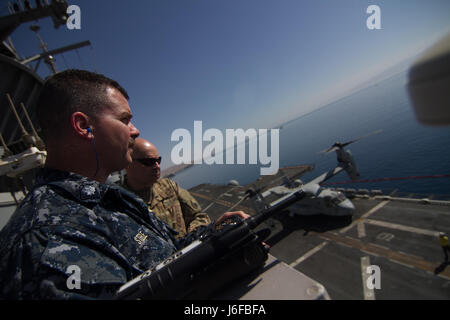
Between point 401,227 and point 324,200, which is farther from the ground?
point 324,200

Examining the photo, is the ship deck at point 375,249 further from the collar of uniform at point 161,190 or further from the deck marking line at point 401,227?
the collar of uniform at point 161,190

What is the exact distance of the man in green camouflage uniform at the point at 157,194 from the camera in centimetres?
504

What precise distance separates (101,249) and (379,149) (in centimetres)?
8005

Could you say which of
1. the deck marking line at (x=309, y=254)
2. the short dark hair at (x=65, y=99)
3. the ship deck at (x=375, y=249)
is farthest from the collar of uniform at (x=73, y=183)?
the deck marking line at (x=309, y=254)

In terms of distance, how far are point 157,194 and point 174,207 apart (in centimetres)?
62

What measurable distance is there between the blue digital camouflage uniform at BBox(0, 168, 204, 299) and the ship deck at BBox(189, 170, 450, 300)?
13.3 metres

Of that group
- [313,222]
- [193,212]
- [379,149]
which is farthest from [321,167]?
[193,212]

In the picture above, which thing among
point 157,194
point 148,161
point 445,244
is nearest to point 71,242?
point 148,161

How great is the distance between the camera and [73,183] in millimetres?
2107

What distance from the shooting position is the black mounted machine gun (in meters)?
1.76

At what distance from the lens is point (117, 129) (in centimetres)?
265

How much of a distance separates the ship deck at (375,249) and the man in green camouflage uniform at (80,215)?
43.8 ft

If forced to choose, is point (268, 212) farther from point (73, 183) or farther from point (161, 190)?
point (161, 190)

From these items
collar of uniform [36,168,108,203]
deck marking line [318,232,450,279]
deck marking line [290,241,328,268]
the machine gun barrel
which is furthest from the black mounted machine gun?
deck marking line [318,232,450,279]
